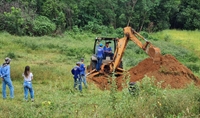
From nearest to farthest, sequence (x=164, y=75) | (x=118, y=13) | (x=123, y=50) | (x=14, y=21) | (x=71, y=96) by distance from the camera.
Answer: (x=71, y=96)
(x=164, y=75)
(x=123, y=50)
(x=14, y=21)
(x=118, y=13)

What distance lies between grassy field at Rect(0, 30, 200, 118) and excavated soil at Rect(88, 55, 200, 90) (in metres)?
1.23

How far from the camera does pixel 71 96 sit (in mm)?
10414

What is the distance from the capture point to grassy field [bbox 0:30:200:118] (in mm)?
8672

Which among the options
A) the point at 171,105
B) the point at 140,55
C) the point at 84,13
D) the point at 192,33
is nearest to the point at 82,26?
the point at 84,13

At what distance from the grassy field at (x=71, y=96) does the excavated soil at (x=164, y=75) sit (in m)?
1.23

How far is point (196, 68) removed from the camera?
24547mm

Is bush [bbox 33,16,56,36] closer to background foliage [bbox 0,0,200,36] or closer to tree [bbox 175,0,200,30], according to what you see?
background foliage [bbox 0,0,200,36]

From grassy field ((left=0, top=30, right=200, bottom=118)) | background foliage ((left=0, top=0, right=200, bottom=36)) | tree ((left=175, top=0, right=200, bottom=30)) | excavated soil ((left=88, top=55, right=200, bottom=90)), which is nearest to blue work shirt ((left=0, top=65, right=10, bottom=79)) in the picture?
grassy field ((left=0, top=30, right=200, bottom=118))

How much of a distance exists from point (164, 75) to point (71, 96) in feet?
25.3

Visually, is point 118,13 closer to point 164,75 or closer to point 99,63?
point 99,63

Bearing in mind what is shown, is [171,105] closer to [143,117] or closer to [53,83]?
[143,117]

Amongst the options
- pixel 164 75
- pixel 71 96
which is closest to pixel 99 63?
pixel 164 75

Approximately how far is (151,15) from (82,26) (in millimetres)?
9173

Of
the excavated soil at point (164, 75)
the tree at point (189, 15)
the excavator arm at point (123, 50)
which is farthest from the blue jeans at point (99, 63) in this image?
the tree at point (189, 15)
